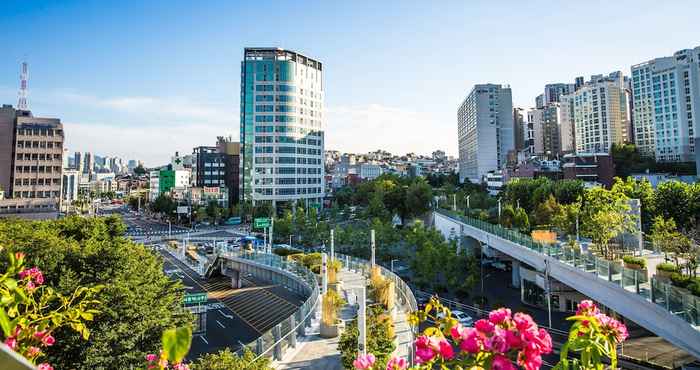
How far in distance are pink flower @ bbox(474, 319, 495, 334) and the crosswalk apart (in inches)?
1019

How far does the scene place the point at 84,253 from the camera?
15969mm

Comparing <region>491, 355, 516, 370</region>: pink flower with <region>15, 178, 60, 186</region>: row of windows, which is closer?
<region>491, 355, 516, 370</region>: pink flower

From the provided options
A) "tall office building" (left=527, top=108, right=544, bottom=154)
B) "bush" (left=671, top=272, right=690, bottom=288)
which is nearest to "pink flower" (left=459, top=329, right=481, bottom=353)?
"bush" (left=671, top=272, right=690, bottom=288)

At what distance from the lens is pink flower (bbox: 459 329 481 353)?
9.33ft

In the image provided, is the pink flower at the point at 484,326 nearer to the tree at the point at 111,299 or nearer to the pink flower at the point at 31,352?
the pink flower at the point at 31,352

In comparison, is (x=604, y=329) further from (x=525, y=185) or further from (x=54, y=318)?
(x=525, y=185)

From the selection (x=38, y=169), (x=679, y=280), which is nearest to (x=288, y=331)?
(x=679, y=280)

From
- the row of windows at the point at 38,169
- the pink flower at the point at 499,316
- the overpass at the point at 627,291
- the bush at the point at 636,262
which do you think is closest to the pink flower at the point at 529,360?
the pink flower at the point at 499,316

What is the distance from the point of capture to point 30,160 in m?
63.4

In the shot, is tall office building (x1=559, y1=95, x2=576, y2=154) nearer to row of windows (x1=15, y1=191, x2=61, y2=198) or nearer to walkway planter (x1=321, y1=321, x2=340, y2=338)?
walkway planter (x1=321, y1=321, x2=340, y2=338)

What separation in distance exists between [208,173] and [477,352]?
10521cm

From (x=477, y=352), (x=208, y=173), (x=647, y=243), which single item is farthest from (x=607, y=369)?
(x=208, y=173)

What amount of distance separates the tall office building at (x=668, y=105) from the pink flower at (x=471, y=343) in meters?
105

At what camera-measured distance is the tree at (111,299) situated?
13.0m
